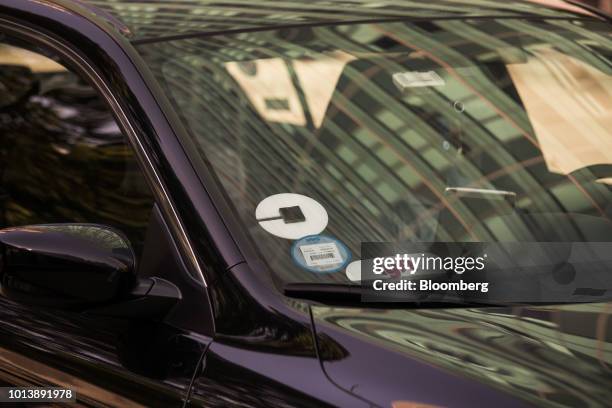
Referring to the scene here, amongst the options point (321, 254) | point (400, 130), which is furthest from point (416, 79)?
point (321, 254)

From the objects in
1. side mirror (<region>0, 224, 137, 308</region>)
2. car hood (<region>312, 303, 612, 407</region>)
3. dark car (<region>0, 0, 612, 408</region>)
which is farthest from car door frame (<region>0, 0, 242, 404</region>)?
car hood (<region>312, 303, 612, 407</region>)

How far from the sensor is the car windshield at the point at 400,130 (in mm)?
2887

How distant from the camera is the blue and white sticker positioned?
2.76 metres

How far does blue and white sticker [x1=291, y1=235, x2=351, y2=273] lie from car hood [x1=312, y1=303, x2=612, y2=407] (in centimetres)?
17

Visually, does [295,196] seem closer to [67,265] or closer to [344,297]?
[344,297]

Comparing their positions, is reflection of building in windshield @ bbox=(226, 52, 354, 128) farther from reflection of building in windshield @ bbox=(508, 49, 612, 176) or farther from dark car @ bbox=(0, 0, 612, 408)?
reflection of building in windshield @ bbox=(508, 49, 612, 176)

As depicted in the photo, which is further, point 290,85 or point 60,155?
point 60,155

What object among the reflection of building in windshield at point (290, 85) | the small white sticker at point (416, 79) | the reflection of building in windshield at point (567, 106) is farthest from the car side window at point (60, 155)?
the reflection of building in windshield at point (567, 106)

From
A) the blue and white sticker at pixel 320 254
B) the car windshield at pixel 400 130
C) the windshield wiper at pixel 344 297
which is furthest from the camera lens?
the car windshield at pixel 400 130

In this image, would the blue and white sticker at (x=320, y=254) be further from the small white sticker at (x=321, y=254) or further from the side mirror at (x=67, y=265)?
the side mirror at (x=67, y=265)

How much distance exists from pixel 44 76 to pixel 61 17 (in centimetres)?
15

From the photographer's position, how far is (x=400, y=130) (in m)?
3.16

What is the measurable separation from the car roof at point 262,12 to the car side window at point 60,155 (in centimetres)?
17

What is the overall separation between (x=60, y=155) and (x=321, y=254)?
732mm
